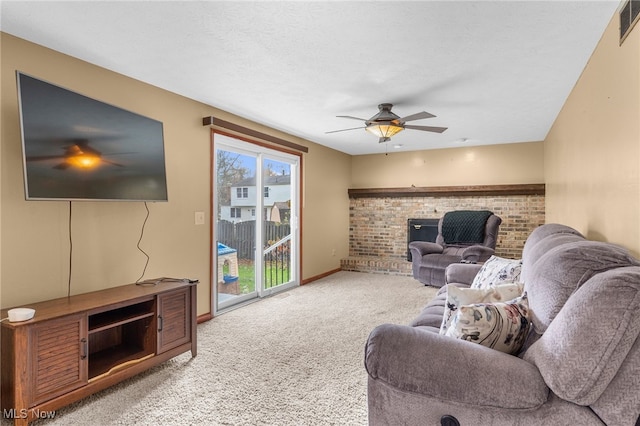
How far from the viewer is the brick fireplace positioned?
5902 millimetres

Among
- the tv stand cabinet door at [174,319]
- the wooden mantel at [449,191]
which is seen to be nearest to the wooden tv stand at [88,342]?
the tv stand cabinet door at [174,319]

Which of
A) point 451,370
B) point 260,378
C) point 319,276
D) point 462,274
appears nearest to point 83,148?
point 260,378

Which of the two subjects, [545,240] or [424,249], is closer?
[545,240]

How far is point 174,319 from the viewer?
2.69 meters

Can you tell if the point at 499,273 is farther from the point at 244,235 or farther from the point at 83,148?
the point at 244,235

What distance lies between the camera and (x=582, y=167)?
295 centimetres

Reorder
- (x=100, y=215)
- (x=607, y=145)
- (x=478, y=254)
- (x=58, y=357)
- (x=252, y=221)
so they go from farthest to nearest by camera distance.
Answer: (x=478, y=254)
(x=252, y=221)
(x=100, y=215)
(x=607, y=145)
(x=58, y=357)

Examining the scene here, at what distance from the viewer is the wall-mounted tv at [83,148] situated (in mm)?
2119

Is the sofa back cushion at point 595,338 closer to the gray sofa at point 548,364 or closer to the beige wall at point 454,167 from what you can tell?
the gray sofa at point 548,364

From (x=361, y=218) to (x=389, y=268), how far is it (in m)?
1.21

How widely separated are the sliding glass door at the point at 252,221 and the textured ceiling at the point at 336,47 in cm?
76

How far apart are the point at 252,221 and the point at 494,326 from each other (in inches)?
141

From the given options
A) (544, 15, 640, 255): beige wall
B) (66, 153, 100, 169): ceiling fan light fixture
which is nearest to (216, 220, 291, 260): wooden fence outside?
(66, 153, 100, 169): ceiling fan light fixture

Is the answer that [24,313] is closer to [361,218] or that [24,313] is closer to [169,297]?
[169,297]
